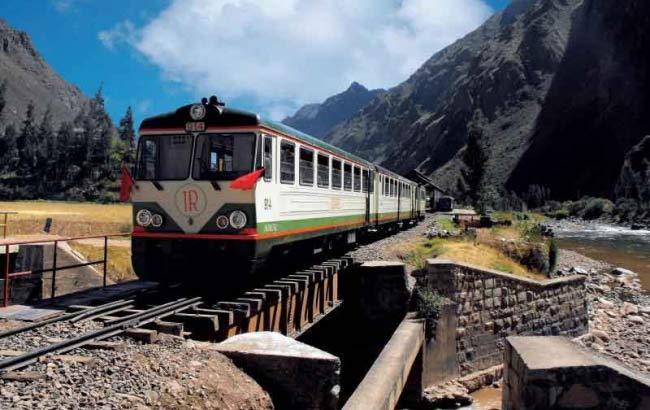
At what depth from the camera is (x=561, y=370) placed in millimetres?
5055

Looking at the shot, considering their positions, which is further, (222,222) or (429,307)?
(429,307)

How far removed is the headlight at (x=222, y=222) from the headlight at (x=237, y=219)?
0.34 ft

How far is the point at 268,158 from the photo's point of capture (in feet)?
30.0

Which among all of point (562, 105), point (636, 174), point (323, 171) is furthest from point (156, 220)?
point (562, 105)

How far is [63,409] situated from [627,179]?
293 feet

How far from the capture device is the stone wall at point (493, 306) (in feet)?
42.3

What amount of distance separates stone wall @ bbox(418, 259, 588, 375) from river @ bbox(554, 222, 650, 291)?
11953 mm

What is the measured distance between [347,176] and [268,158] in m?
6.14

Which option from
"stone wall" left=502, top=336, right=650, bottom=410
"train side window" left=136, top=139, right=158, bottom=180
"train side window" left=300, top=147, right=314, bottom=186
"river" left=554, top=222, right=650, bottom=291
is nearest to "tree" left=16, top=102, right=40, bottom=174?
"river" left=554, top=222, right=650, bottom=291

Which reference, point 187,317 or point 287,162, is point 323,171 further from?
point 187,317

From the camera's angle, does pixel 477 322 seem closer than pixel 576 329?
Yes

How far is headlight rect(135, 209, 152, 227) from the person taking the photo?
29.8 feet

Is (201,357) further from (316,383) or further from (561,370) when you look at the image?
(561,370)

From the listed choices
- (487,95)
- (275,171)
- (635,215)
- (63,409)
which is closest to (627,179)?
(635,215)
